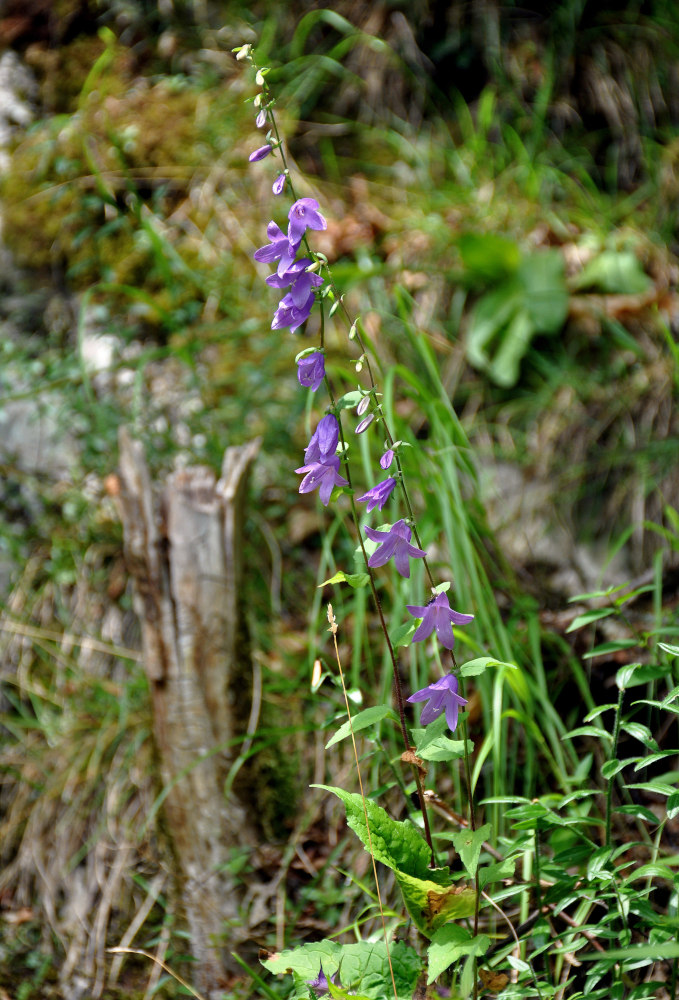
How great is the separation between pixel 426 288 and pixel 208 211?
3.11ft

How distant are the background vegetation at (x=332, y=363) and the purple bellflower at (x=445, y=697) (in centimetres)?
44

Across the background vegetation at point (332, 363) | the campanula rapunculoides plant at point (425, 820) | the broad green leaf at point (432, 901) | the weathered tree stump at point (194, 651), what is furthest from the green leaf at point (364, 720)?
the weathered tree stump at point (194, 651)

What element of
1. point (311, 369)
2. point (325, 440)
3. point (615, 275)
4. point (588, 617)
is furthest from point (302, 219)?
point (615, 275)

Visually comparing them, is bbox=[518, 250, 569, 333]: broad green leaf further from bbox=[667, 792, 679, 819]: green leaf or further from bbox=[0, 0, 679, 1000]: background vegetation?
bbox=[667, 792, 679, 819]: green leaf

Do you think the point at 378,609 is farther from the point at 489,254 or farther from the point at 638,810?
the point at 489,254

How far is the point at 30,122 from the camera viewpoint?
322 centimetres

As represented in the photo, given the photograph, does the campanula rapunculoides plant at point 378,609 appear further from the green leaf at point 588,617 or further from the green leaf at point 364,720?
the green leaf at point 588,617

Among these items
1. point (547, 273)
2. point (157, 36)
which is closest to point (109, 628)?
point (547, 273)

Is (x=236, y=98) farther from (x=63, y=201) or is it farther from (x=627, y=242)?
(x=627, y=242)

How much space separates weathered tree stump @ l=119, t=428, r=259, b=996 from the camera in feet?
5.58

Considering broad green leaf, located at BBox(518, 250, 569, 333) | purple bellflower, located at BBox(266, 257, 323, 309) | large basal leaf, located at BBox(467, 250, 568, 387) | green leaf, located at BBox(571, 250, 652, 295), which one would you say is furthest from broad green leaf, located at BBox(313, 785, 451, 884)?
green leaf, located at BBox(571, 250, 652, 295)

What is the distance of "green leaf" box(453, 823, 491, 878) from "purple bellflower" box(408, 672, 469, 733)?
0.15m

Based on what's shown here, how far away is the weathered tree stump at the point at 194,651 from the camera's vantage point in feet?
5.58

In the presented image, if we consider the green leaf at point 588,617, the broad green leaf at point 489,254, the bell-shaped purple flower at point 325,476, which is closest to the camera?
the bell-shaped purple flower at point 325,476
